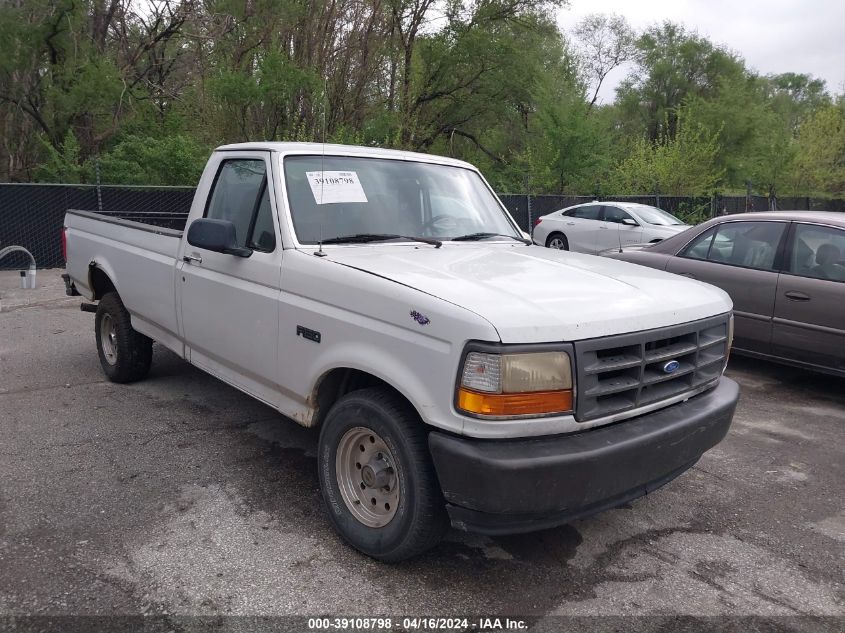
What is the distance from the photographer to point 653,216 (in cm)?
1491

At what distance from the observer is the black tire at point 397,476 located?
9.19 ft

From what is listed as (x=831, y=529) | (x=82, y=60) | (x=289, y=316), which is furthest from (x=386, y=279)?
(x=82, y=60)

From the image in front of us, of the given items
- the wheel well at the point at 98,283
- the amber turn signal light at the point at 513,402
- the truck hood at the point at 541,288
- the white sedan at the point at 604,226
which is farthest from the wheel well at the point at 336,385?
the white sedan at the point at 604,226

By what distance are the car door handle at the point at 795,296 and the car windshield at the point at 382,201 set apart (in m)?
2.96

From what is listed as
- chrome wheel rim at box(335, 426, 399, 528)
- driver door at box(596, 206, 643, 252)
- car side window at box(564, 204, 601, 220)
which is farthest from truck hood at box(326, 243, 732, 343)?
car side window at box(564, 204, 601, 220)

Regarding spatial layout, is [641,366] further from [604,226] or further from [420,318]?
[604,226]

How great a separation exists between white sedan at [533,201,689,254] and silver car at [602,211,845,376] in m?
7.48

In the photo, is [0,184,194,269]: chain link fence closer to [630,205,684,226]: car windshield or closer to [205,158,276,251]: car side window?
[205,158,276,251]: car side window

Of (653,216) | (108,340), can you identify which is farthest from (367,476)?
(653,216)

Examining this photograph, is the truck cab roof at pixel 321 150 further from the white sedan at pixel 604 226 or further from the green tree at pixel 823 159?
the green tree at pixel 823 159

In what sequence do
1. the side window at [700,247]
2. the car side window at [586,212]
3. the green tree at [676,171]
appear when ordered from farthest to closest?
1. the green tree at [676,171]
2. the car side window at [586,212]
3. the side window at [700,247]

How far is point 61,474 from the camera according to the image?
13.0 feet

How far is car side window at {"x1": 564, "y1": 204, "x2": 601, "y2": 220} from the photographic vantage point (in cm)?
1592

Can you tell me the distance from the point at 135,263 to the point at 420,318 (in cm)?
324
